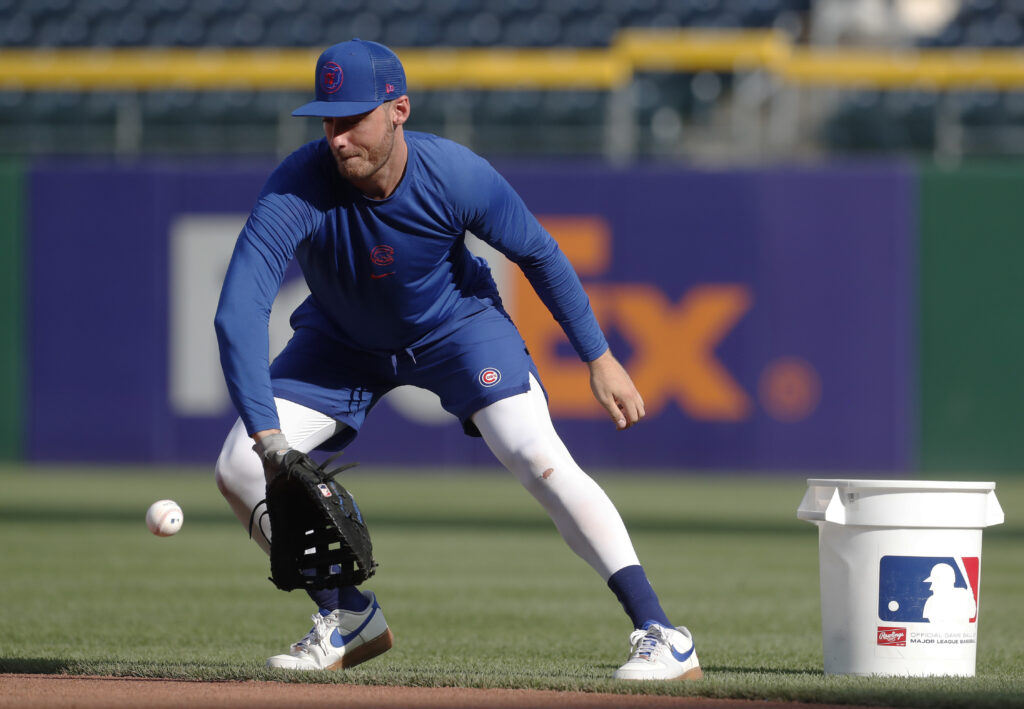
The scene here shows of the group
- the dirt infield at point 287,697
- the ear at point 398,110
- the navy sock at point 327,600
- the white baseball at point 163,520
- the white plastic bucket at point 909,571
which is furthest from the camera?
the navy sock at point 327,600

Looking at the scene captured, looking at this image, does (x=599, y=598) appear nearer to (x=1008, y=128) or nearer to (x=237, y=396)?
(x=237, y=396)

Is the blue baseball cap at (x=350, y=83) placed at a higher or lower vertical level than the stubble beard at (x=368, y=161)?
higher

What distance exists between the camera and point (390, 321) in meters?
4.75

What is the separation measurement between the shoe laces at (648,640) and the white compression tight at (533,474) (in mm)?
203

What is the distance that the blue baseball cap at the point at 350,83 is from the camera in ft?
14.2

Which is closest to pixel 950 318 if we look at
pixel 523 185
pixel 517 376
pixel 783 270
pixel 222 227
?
pixel 783 270

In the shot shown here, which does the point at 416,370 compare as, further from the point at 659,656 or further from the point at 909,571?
the point at 909,571

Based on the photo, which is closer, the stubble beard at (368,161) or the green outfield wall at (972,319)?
the stubble beard at (368,161)

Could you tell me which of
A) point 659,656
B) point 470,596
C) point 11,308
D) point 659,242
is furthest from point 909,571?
point 11,308

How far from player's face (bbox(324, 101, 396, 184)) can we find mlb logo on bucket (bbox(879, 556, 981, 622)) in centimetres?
190

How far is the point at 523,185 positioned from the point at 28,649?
9.83m

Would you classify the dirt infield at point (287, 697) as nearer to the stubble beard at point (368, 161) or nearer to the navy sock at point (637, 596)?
the navy sock at point (637, 596)

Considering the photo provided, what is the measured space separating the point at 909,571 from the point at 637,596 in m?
0.81

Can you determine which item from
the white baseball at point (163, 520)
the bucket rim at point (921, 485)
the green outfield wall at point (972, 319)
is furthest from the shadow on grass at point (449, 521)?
the bucket rim at point (921, 485)
